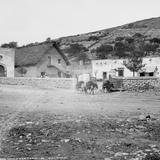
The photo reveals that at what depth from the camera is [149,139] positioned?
746 cm

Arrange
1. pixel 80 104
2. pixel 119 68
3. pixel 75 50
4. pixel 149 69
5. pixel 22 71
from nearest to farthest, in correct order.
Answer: pixel 80 104, pixel 149 69, pixel 119 68, pixel 22 71, pixel 75 50

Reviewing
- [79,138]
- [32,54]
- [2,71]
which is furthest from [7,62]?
[79,138]

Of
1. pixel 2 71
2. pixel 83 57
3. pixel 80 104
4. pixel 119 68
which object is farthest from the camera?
pixel 83 57

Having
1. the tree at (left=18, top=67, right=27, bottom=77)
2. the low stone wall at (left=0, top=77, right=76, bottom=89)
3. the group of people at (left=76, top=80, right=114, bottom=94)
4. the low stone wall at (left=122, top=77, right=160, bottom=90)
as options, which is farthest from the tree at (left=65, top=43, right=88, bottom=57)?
the group of people at (left=76, top=80, right=114, bottom=94)

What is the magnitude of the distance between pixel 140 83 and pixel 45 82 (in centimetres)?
1030

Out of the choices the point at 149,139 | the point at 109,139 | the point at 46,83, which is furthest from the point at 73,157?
the point at 46,83

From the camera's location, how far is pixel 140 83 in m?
27.8

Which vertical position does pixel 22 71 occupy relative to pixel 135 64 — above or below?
below

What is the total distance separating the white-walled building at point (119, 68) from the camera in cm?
3859

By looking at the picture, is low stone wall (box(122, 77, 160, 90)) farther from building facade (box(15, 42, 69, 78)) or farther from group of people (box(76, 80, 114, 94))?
building facade (box(15, 42, 69, 78))

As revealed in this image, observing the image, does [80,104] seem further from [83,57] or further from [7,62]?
[83,57]

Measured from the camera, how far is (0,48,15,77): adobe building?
4700 centimetres

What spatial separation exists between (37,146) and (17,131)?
5.05 feet

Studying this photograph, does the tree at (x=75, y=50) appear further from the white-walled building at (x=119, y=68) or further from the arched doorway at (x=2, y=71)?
the white-walled building at (x=119, y=68)
